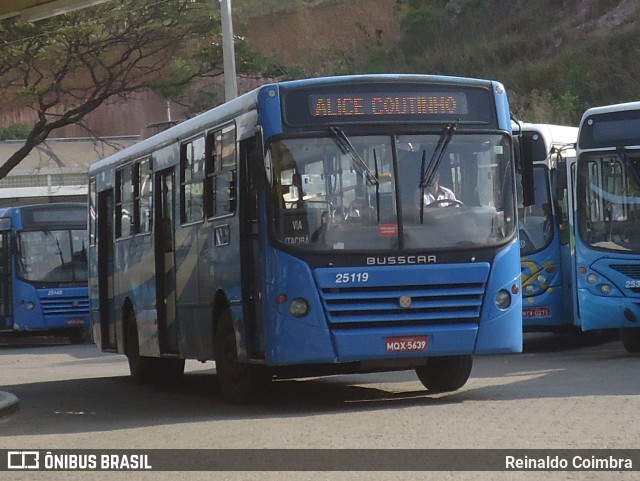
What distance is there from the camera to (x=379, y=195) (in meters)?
13.4

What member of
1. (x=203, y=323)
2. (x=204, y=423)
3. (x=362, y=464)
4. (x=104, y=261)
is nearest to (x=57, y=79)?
(x=104, y=261)

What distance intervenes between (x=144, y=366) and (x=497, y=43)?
47540 mm

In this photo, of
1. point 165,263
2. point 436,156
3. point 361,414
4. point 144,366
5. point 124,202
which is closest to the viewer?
point 361,414

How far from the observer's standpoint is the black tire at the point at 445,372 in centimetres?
1474

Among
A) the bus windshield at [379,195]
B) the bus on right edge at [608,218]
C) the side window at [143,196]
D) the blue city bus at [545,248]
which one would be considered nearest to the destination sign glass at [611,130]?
the bus on right edge at [608,218]

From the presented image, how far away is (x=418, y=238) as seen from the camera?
527 inches

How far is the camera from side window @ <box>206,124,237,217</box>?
14234mm

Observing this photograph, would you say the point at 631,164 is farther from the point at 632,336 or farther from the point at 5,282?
the point at 5,282

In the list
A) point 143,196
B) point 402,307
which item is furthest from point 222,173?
point 143,196

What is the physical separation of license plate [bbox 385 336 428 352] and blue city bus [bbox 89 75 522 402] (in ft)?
0.04

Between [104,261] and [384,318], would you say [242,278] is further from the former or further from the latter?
[104,261]

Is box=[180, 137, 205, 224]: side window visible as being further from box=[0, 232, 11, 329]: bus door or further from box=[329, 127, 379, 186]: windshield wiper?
box=[0, 232, 11, 329]: bus door

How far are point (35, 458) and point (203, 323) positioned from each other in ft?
14.8

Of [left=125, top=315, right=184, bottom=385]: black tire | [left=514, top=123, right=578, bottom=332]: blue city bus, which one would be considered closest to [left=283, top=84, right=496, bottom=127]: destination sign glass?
[left=125, top=315, right=184, bottom=385]: black tire
